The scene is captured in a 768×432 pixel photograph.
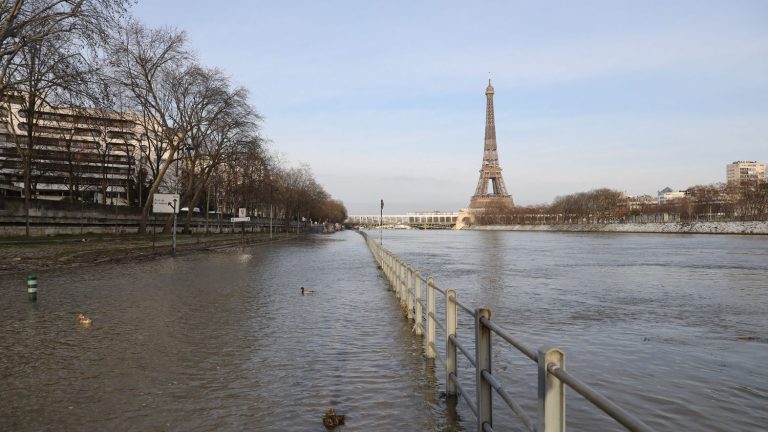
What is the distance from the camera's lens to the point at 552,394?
2934 millimetres

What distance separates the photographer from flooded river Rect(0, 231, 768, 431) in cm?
577

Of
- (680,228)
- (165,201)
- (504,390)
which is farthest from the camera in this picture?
(680,228)

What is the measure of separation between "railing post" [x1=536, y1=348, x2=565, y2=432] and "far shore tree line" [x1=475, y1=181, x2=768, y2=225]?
354 ft

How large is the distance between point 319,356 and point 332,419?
304 centimetres

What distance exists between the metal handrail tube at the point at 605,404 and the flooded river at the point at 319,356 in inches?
110

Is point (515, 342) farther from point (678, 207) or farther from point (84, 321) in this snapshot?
point (678, 207)

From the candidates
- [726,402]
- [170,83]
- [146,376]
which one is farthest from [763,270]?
[170,83]

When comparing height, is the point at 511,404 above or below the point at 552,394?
below

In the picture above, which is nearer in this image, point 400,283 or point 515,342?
point 515,342

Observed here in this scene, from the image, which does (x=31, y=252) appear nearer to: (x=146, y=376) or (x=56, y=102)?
(x=56, y=102)

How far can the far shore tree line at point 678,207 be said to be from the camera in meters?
97.5

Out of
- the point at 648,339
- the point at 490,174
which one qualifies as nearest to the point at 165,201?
the point at 648,339

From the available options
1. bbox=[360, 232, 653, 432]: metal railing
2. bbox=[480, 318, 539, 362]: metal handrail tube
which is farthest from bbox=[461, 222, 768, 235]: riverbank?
bbox=[480, 318, 539, 362]: metal handrail tube

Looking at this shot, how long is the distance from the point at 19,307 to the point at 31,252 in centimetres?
1643
